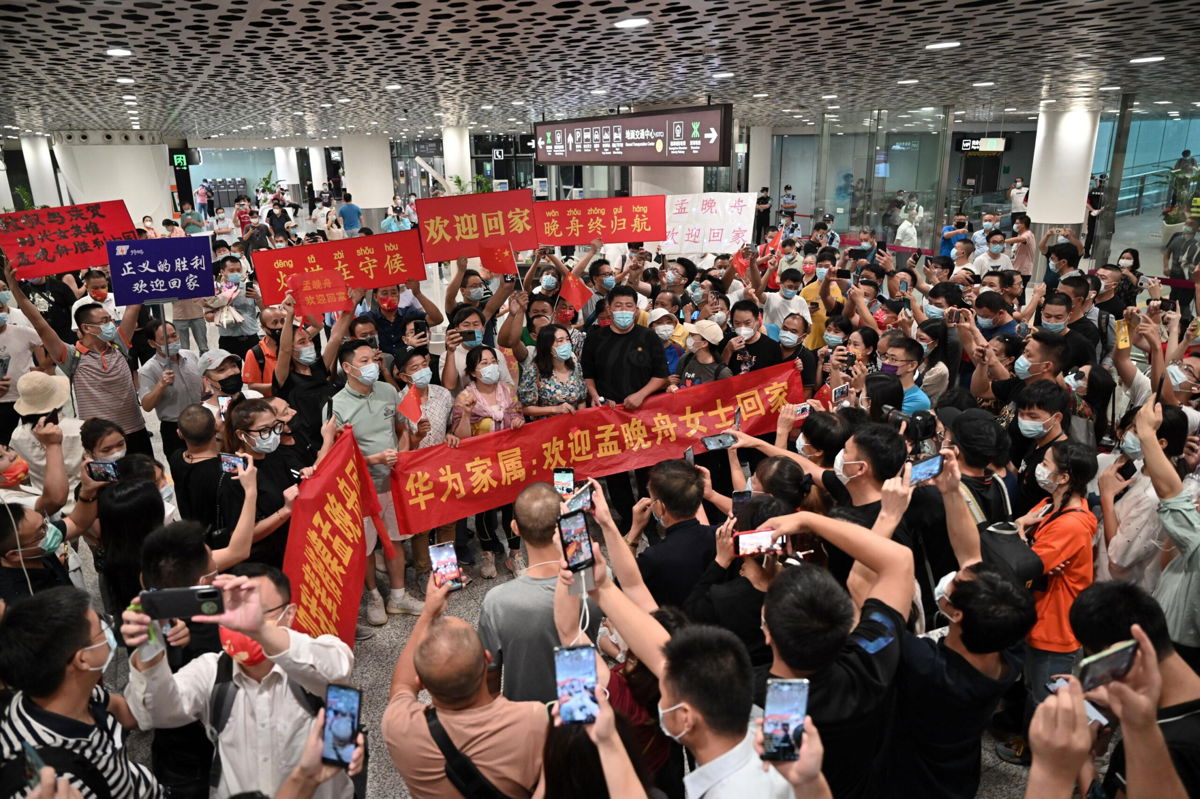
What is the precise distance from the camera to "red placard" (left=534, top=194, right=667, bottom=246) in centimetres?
757

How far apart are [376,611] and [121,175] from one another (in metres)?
21.0

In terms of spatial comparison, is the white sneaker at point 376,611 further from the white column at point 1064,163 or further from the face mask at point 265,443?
the white column at point 1064,163

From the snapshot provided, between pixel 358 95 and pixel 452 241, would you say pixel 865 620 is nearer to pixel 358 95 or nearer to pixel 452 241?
pixel 452 241

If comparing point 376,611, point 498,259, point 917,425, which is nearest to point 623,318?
point 498,259

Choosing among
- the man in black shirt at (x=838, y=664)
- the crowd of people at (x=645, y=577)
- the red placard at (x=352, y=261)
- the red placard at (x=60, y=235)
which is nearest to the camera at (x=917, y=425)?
the crowd of people at (x=645, y=577)

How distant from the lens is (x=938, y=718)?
7.87 ft

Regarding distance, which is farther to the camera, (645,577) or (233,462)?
(233,462)

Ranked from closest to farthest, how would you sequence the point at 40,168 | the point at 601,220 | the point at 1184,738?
the point at 1184,738 < the point at 601,220 < the point at 40,168

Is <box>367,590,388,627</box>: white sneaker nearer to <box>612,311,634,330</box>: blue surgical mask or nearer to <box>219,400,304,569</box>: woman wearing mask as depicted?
<box>219,400,304,569</box>: woman wearing mask

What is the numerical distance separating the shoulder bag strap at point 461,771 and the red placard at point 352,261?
413 centimetres

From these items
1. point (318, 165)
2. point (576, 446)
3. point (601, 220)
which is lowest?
point (576, 446)

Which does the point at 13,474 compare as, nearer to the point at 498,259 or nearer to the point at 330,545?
the point at 330,545

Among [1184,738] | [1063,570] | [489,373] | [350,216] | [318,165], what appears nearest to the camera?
[1184,738]

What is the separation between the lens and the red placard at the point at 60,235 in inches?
235
